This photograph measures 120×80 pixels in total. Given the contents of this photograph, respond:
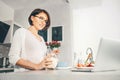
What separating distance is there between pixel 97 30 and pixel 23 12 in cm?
166

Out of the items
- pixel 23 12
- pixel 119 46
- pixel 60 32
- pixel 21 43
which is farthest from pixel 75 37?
pixel 119 46

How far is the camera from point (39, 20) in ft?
7.47

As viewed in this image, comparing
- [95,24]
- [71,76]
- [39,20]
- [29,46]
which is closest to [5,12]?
[39,20]

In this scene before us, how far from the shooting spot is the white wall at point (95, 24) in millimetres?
3045

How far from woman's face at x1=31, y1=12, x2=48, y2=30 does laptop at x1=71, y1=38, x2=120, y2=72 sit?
149cm

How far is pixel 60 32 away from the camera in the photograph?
10.7 feet

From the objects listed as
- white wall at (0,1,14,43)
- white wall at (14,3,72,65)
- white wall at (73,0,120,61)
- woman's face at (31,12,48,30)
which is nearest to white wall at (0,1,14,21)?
white wall at (0,1,14,43)

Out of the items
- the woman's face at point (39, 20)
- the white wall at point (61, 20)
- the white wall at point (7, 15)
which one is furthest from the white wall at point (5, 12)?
the woman's face at point (39, 20)

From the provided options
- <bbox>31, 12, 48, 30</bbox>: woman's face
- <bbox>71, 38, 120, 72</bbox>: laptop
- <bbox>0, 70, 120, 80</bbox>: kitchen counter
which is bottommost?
<bbox>0, 70, 120, 80</bbox>: kitchen counter

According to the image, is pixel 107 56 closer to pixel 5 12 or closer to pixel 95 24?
pixel 95 24

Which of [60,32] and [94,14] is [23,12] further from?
[94,14]

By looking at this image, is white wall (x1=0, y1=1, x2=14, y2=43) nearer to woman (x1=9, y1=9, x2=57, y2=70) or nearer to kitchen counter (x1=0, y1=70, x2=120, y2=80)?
woman (x1=9, y1=9, x2=57, y2=70)

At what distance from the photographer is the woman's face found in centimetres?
227

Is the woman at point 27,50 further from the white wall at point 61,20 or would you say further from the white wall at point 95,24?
the white wall at point 95,24
